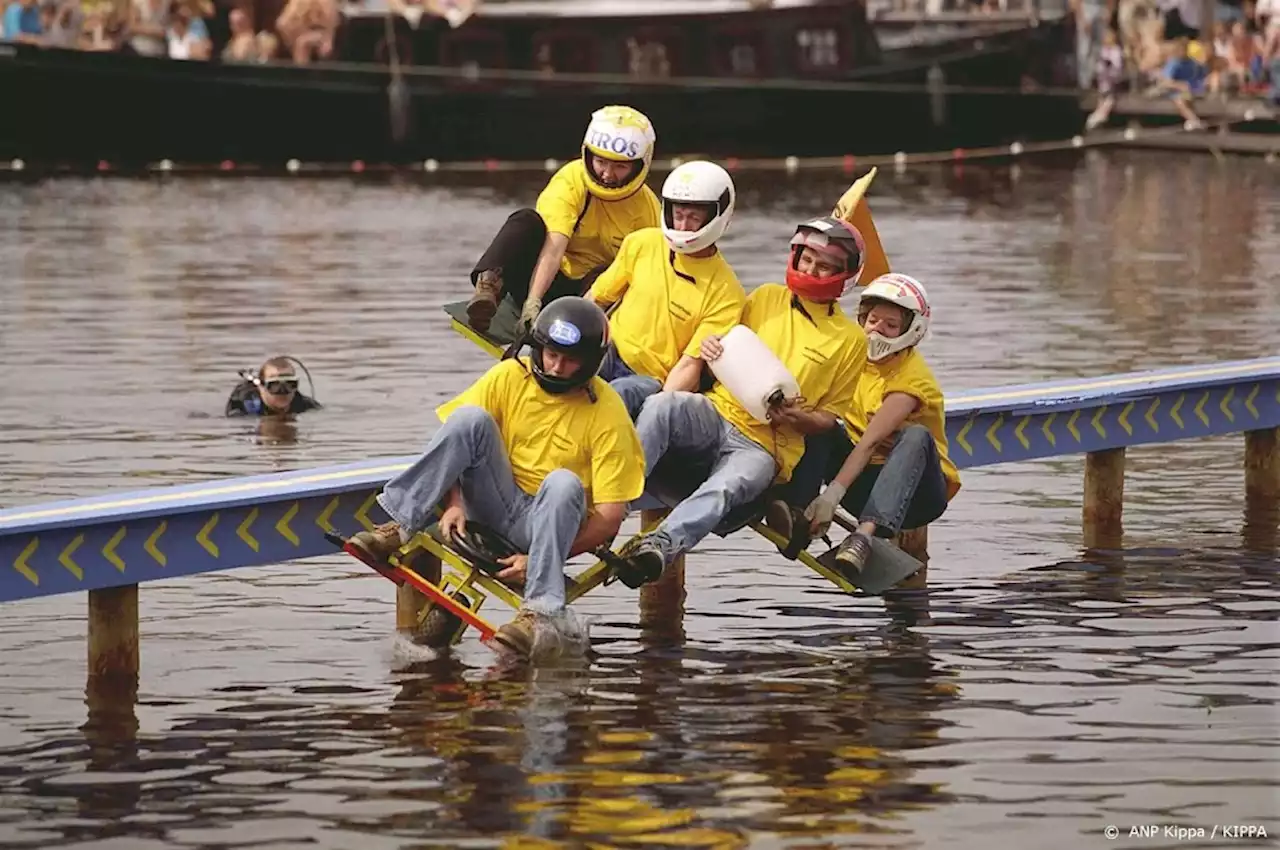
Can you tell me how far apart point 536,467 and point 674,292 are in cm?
145

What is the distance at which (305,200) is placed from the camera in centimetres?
4150

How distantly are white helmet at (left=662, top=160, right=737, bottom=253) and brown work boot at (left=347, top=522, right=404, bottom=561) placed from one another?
1.99m

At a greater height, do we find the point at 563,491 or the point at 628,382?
the point at 628,382

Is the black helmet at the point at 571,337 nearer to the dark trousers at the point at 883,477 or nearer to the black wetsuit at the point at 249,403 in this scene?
the dark trousers at the point at 883,477

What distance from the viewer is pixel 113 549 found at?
37.1ft

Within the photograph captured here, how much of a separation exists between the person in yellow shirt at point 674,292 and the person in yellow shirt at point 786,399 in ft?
0.52

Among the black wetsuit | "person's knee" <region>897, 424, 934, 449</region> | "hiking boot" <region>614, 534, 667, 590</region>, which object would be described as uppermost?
"person's knee" <region>897, 424, 934, 449</region>

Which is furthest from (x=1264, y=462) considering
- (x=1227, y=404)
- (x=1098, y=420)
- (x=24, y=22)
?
(x=24, y=22)

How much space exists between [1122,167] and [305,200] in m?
12.8

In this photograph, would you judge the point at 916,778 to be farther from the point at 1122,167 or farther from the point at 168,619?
the point at 1122,167

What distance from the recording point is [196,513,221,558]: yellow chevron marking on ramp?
11617 millimetres

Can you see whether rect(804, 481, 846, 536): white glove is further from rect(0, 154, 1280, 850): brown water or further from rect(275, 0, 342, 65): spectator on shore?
rect(275, 0, 342, 65): spectator on shore

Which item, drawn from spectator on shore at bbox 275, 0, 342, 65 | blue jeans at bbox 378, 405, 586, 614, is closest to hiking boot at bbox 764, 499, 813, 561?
blue jeans at bbox 378, 405, 586, 614

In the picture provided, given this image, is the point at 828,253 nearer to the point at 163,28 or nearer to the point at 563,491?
the point at 563,491
